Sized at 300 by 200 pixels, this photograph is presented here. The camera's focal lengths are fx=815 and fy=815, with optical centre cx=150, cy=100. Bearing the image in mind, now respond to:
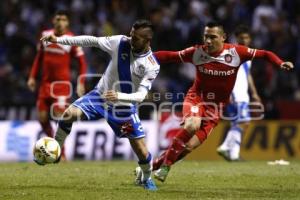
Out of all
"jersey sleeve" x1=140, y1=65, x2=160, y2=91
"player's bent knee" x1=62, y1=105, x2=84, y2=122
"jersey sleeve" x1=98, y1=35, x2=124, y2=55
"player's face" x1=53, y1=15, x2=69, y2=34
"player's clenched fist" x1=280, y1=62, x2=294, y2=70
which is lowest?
"player's bent knee" x1=62, y1=105, x2=84, y2=122

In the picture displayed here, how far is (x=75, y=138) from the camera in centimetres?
1942

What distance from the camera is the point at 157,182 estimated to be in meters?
12.4

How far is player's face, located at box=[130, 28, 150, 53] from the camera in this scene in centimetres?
1098

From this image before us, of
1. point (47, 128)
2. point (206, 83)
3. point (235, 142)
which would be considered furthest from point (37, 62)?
point (206, 83)

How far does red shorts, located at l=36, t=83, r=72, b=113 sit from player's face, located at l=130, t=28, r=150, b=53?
5.58 metres

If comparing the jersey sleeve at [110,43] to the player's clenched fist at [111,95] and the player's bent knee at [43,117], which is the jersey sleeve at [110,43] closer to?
the player's clenched fist at [111,95]

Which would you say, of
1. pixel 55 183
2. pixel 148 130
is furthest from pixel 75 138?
pixel 55 183

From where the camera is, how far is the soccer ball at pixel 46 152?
1115 centimetres

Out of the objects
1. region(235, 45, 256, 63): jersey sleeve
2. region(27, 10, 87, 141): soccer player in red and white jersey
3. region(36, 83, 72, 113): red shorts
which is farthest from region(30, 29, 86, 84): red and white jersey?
region(235, 45, 256, 63): jersey sleeve

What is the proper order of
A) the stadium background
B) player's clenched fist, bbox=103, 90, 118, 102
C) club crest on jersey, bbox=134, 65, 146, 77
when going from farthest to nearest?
1. the stadium background
2. club crest on jersey, bbox=134, 65, 146, 77
3. player's clenched fist, bbox=103, 90, 118, 102

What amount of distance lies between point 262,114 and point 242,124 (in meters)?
2.58

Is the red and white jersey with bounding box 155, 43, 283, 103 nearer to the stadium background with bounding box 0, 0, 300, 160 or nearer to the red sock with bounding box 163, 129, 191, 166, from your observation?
the red sock with bounding box 163, 129, 191, 166

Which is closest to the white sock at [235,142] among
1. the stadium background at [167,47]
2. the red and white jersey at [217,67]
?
the stadium background at [167,47]

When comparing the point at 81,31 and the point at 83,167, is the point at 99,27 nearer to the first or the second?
the point at 81,31
